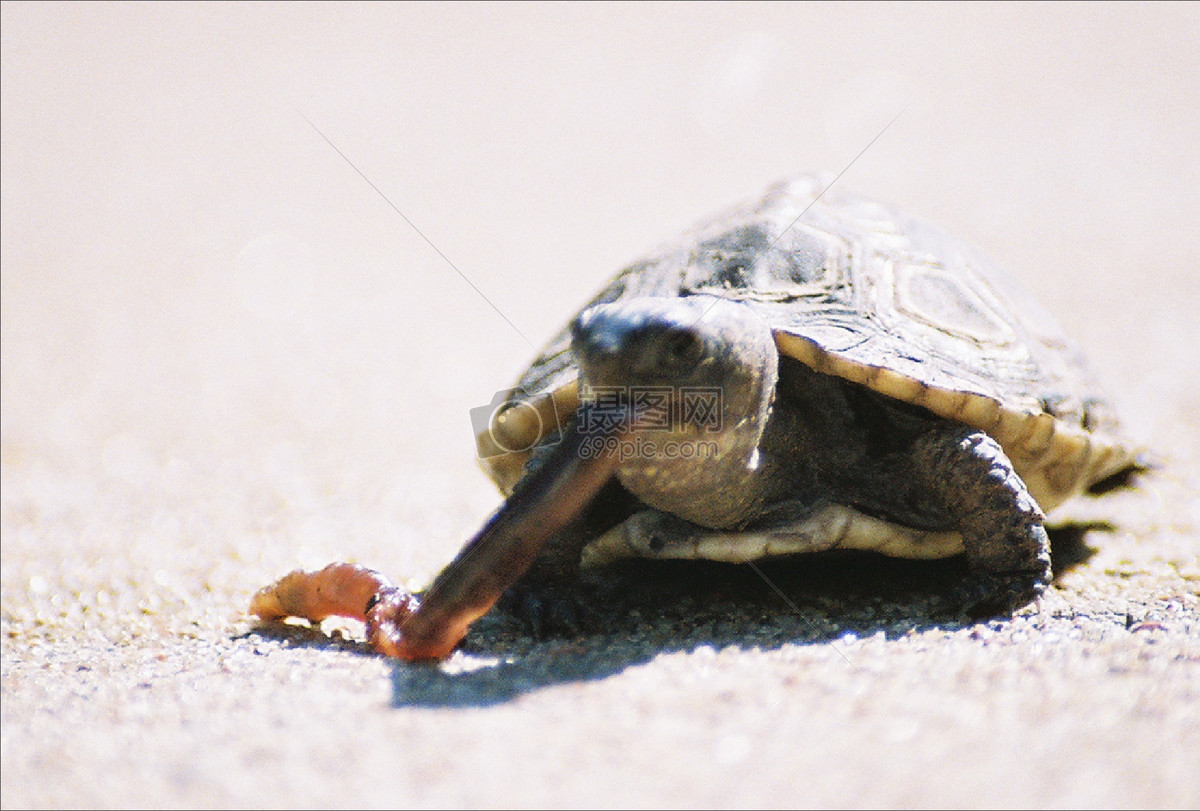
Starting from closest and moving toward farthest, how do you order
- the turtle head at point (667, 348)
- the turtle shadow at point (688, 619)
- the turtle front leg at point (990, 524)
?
1. the turtle shadow at point (688, 619)
2. the turtle head at point (667, 348)
3. the turtle front leg at point (990, 524)

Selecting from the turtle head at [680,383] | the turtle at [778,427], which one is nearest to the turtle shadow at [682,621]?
the turtle at [778,427]

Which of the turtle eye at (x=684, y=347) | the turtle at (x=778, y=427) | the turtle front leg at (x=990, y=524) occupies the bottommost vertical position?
the turtle front leg at (x=990, y=524)

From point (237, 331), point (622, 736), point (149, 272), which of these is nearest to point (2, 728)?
point (622, 736)

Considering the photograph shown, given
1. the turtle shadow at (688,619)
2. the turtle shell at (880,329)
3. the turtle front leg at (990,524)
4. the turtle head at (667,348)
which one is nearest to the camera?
the turtle shadow at (688,619)

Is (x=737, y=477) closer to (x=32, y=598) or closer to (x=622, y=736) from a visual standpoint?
(x=622, y=736)

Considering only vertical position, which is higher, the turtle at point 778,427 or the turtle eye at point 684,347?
the turtle eye at point 684,347

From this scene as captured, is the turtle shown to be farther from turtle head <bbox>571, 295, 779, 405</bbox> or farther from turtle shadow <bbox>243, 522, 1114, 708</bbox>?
turtle shadow <bbox>243, 522, 1114, 708</bbox>

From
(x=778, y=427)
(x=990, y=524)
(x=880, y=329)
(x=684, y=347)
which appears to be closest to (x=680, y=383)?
(x=684, y=347)

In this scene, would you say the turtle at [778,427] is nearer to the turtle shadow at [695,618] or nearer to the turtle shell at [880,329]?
the turtle shell at [880,329]
